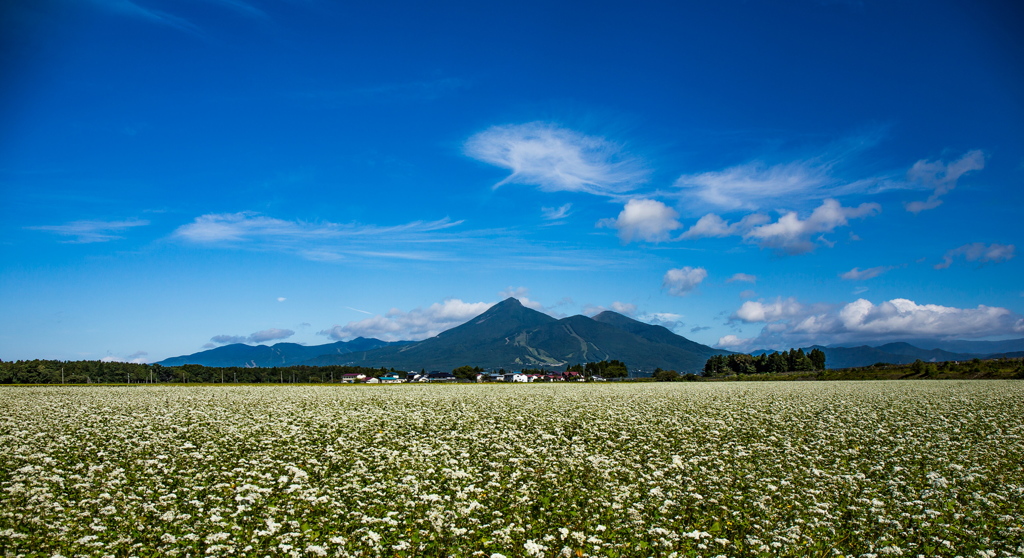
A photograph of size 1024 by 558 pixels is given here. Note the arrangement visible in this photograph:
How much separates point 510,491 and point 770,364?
19054 centimetres

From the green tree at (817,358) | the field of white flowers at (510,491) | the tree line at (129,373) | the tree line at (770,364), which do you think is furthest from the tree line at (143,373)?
the green tree at (817,358)

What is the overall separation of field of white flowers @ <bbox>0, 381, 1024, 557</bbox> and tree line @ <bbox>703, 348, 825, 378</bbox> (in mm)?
168854

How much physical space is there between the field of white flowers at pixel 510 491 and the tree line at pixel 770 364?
168854 mm

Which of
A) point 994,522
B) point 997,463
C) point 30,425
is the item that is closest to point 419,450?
point 994,522

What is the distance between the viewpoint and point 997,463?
16359mm

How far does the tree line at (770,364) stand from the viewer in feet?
583

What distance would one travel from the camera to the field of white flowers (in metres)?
9.77

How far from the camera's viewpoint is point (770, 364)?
180625 mm

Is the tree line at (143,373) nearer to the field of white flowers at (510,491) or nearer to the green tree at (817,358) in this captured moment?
the field of white flowers at (510,491)

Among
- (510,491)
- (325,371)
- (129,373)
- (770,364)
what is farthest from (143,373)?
(770,364)

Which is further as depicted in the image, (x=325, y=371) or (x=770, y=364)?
(x=770, y=364)

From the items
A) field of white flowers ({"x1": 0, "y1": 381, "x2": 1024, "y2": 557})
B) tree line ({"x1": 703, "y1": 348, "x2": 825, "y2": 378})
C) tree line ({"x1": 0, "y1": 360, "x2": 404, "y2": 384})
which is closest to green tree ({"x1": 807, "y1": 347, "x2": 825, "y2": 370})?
tree line ({"x1": 703, "y1": 348, "x2": 825, "y2": 378})

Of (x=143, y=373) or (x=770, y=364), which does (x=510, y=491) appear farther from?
(x=770, y=364)

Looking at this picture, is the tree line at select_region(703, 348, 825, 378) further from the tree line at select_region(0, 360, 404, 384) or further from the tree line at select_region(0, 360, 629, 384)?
the tree line at select_region(0, 360, 404, 384)
